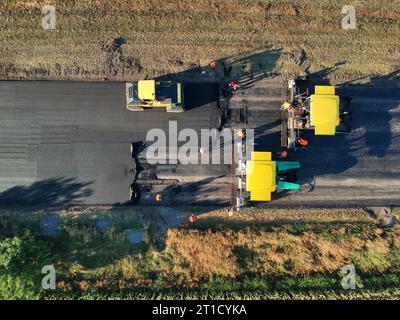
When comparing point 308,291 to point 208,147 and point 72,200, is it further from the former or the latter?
point 72,200

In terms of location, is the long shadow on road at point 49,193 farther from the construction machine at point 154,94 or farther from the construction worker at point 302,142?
the construction worker at point 302,142

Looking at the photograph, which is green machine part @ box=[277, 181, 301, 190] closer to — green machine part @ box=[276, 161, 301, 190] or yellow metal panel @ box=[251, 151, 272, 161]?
green machine part @ box=[276, 161, 301, 190]

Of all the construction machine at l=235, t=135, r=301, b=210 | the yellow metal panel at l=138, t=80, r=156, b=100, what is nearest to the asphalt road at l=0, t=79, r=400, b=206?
the construction machine at l=235, t=135, r=301, b=210

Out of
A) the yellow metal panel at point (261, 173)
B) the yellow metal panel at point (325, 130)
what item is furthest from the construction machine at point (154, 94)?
the yellow metal panel at point (325, 130)

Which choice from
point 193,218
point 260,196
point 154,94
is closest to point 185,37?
point 154,94

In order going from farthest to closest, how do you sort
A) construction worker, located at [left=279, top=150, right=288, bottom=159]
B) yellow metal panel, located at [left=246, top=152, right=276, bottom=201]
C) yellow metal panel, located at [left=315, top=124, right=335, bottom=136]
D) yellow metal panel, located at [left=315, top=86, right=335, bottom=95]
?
construction worker, located at [left=279, top=150, right=288, bottom=159]
yellow metal panel, located at [left=315, top=86, right=335, bottom=95]
yellow metal panel, located at [left=315, top=124, right=335, bottom=136]
yellow metal panel, located at [left=246, top=152, right=276, bottom=201]

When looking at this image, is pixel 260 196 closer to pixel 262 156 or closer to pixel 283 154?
pixel 262 156
